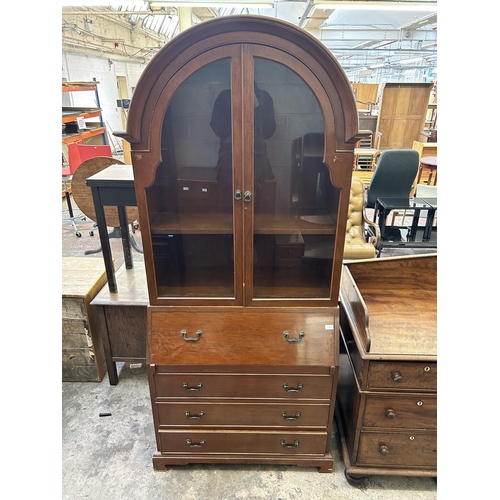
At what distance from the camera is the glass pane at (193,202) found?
1264 mm

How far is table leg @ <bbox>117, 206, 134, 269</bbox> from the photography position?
2199 millimetres

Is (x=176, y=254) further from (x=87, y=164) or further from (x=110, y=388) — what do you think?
(x=87, y=164)

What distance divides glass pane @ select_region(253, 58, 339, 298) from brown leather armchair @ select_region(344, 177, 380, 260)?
1.56 meters

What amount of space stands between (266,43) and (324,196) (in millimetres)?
608

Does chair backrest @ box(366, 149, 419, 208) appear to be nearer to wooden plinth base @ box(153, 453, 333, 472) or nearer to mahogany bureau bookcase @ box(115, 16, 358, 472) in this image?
mahogany bureau bookcase @ box(115, 16, 358, 472)

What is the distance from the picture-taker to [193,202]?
1485mm

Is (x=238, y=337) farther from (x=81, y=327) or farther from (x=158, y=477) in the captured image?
(x=81, y=327)

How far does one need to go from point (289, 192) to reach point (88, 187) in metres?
Result: 2.39

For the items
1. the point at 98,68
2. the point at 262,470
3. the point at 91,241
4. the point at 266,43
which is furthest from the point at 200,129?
the point at 98,68

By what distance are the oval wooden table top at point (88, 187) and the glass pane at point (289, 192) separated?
1888 mm

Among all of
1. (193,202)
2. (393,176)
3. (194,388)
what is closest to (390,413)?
(194,388)

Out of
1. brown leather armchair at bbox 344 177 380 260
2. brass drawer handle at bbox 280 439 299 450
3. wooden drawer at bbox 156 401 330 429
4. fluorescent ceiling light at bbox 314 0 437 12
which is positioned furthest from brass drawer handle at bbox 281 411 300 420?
fluorescent ceiling light at bbox 314 0 437 12

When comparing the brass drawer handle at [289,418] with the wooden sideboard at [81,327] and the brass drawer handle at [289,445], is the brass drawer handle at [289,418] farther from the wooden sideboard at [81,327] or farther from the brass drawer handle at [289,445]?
the wooden sideboard at [81,327]

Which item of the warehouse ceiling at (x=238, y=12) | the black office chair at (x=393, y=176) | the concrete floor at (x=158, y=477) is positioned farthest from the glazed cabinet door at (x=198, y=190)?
the warehouse ceiling at (x=238, y=12)
